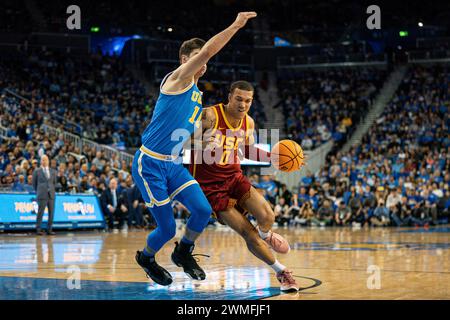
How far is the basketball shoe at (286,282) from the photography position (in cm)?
620

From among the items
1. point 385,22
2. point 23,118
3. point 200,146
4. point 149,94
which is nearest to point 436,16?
point 385,22

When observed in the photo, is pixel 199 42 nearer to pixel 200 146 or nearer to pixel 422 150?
pixel 200 146

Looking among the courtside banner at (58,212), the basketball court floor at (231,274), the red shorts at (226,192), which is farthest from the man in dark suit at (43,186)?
the red shorts at (226,192)

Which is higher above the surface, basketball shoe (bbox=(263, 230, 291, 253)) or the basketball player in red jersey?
the basketball player in red jersey

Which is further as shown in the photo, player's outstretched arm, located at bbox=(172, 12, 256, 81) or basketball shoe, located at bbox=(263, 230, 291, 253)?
basketball shoe, located at bbox=(263, 230, 291, 253)

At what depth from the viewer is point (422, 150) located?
2616cm

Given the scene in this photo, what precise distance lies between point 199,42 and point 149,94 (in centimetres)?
2647

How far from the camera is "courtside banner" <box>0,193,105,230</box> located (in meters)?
16.3

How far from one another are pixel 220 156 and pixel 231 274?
1426mm

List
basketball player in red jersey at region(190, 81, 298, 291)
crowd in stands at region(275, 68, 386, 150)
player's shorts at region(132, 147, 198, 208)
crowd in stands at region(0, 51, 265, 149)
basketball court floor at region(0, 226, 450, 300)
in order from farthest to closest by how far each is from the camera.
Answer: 1. crowd in stands at region(275, 68, 386, 150)
2. crowd in stands at region(0, 51, 265, 149)
3. basketball player in red jersey at region(190, 81, 298, 291)
4. player's shorts at region(132, 147, 198, 208)
5. basketball court floor at region(0, 226, 450, 300)

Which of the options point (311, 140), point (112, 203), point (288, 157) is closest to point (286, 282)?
point (288, 157)

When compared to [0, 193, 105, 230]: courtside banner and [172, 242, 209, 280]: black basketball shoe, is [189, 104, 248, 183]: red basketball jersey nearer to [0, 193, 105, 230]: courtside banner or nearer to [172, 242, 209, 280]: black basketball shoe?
[172, 242, 209, 280]: black basketball shoe

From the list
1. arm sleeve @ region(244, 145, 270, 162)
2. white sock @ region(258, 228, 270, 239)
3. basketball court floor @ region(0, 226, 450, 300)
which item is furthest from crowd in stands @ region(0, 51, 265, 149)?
white sock @ region(258, 228, 270, 239)

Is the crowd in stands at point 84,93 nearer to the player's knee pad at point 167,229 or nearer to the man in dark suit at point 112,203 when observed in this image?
the man in dark suit at point 112,203
